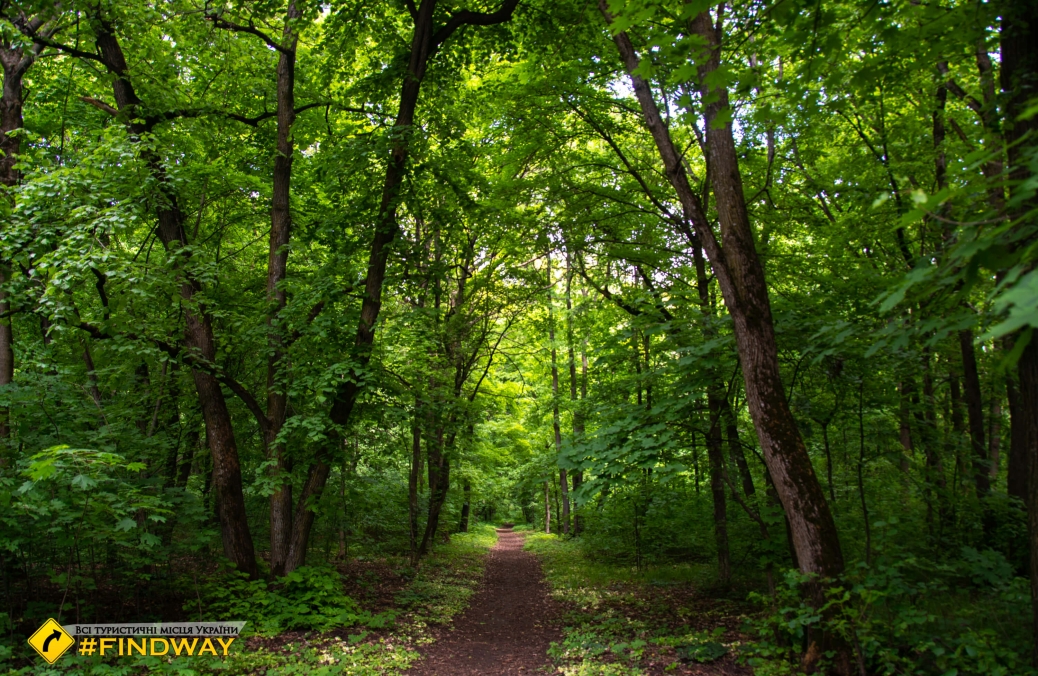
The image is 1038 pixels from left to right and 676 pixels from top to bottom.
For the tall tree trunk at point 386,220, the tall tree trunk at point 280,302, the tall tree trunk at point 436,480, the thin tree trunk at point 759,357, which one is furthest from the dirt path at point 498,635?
the thin tree trunk at point 759,357

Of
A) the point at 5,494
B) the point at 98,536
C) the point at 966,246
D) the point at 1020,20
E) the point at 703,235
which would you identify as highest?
the point at 1020,20

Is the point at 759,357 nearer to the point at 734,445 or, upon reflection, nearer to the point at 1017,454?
the point at 734,445

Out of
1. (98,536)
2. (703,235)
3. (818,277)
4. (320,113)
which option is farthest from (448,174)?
(98,536)

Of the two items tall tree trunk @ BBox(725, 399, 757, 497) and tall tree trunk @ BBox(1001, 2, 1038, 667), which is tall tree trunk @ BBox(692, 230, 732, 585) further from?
tall tree trunk @ BBox(1001, 2, 1038, 667)

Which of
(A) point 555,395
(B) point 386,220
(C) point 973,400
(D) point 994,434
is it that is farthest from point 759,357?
(A) point 555,395

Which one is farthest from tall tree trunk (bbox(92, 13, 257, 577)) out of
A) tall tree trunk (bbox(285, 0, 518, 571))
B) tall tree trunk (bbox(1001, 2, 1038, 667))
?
tall tree trunk (bbox(1001, 2, 1038, 667))

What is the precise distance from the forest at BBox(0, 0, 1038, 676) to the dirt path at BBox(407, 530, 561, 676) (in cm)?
36

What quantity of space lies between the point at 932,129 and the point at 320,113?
1111 cm

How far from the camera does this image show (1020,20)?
3514mm

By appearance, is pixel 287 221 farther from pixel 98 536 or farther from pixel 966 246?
pixel 966 246

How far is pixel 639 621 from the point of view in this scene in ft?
25.1

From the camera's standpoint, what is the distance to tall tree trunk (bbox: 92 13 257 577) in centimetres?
819

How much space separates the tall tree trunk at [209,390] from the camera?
26.9ft

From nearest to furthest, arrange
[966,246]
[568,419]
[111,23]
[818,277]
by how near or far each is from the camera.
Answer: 1. [966,246]
2. [818,277]
3. [111,23]
4. [568,419]
